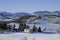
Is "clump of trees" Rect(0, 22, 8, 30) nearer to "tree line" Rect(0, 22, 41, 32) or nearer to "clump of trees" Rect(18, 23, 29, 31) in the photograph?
"tree line" Rect(0, 22, 41, 32)

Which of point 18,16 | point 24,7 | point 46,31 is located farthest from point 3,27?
point 46,31

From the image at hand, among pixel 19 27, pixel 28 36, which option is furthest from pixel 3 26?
pixel 28 36

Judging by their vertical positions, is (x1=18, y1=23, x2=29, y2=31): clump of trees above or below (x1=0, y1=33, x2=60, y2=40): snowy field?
above

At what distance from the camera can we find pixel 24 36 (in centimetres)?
111

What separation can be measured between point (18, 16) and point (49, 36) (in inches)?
14.6

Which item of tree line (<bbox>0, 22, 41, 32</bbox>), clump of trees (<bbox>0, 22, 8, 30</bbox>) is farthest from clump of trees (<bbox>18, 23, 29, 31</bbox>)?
clump of trees (<bbox>0, 22, 8, 30</bbox>)

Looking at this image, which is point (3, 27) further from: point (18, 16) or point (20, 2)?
point (20, 2)

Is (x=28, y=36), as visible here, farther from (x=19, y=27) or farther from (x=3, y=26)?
(x=3, y=26)

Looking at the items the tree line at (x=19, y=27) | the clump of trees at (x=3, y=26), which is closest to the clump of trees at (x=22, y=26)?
the tree line at (x=19, y=27)

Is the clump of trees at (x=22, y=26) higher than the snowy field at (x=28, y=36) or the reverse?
higher

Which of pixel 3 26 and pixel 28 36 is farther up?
pixel 3 26

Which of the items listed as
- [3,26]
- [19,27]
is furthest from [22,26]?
[3,26]

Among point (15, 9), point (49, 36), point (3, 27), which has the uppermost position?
point (15, 9)

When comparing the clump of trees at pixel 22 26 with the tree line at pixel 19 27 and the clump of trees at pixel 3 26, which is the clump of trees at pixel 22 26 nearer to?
the tree line at pixel 19 27
